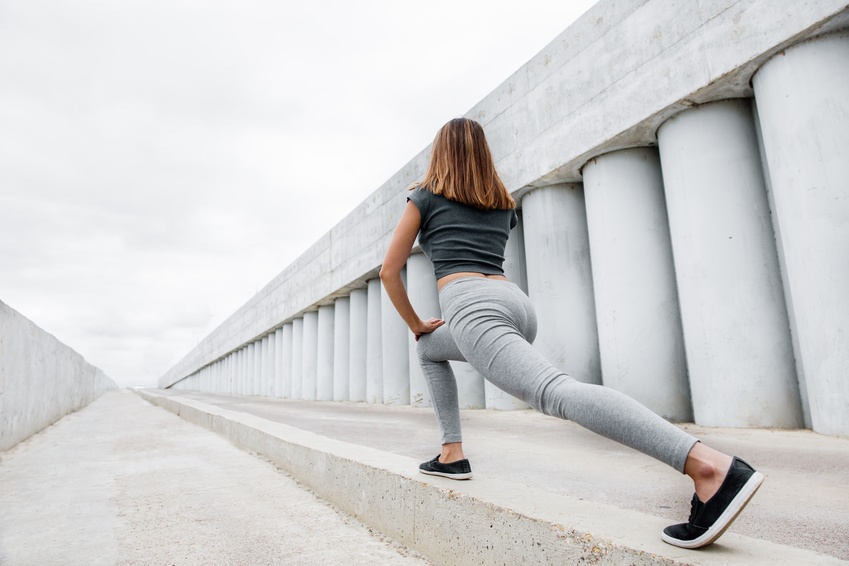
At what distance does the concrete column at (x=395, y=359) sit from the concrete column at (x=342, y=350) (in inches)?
138

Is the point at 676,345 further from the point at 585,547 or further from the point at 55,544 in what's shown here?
the point at 55,544

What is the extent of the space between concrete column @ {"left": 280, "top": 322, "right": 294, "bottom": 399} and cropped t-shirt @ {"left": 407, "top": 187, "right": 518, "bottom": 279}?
18806mm

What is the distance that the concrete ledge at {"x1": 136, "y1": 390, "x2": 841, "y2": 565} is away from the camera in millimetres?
1239

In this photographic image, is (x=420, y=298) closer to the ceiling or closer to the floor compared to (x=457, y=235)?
closer to the ceiling

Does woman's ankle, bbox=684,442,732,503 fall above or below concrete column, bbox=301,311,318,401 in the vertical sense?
below

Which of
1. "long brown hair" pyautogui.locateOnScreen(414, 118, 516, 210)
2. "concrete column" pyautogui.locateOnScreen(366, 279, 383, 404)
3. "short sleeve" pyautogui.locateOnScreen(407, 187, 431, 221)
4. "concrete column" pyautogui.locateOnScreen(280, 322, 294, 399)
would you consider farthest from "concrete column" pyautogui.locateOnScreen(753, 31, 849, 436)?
"concrete column" pyautogui.locateOnScreen(280, 322, 294, 399)

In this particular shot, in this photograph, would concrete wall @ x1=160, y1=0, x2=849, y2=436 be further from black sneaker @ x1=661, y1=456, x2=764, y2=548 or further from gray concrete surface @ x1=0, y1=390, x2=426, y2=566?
gray concrete surface @ x1=0, y1=390, x2=426, y2=566

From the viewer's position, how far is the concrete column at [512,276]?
7.25 meters

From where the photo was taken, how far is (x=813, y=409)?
3969mm

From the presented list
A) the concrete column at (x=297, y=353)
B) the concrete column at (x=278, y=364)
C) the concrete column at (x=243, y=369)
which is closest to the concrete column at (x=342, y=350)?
the concrete column at (x=297, y=353)

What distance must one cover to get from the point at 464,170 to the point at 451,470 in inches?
48.7

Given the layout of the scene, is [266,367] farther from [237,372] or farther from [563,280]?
[563,280]

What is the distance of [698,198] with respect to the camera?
4848 mm

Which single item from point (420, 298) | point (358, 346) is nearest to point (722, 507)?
point (420, 298)
